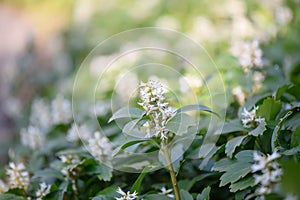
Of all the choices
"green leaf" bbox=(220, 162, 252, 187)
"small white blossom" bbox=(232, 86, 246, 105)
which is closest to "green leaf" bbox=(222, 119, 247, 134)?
"green leaf" bbox=(220, 162, 252, 187)

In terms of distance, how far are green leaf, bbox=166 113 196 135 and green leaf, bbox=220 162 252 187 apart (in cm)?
22

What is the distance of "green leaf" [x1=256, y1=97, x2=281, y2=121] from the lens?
6.07 ft

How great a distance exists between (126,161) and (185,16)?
13.1ft

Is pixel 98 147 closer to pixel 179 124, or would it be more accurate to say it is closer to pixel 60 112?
pixel 179 124

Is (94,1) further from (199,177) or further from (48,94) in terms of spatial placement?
(199,177)

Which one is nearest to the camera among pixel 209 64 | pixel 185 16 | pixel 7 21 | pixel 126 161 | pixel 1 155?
pixel 126 161

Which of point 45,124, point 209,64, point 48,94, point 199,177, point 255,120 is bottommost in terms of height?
point 199,177

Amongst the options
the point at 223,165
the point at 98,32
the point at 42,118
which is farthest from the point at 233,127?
the point at 98,32

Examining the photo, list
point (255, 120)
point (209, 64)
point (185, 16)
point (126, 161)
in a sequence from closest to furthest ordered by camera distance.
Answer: point (255, 120) → point (126, 161) → point (209, 64) → point (185, 16)

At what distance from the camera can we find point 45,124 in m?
3.35

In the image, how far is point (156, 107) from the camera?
5.36 feet

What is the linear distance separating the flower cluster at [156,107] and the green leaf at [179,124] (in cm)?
2

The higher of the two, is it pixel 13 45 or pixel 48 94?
pixel 13 45

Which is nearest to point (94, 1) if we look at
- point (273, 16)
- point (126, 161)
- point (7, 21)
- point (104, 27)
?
point (104, 27)
